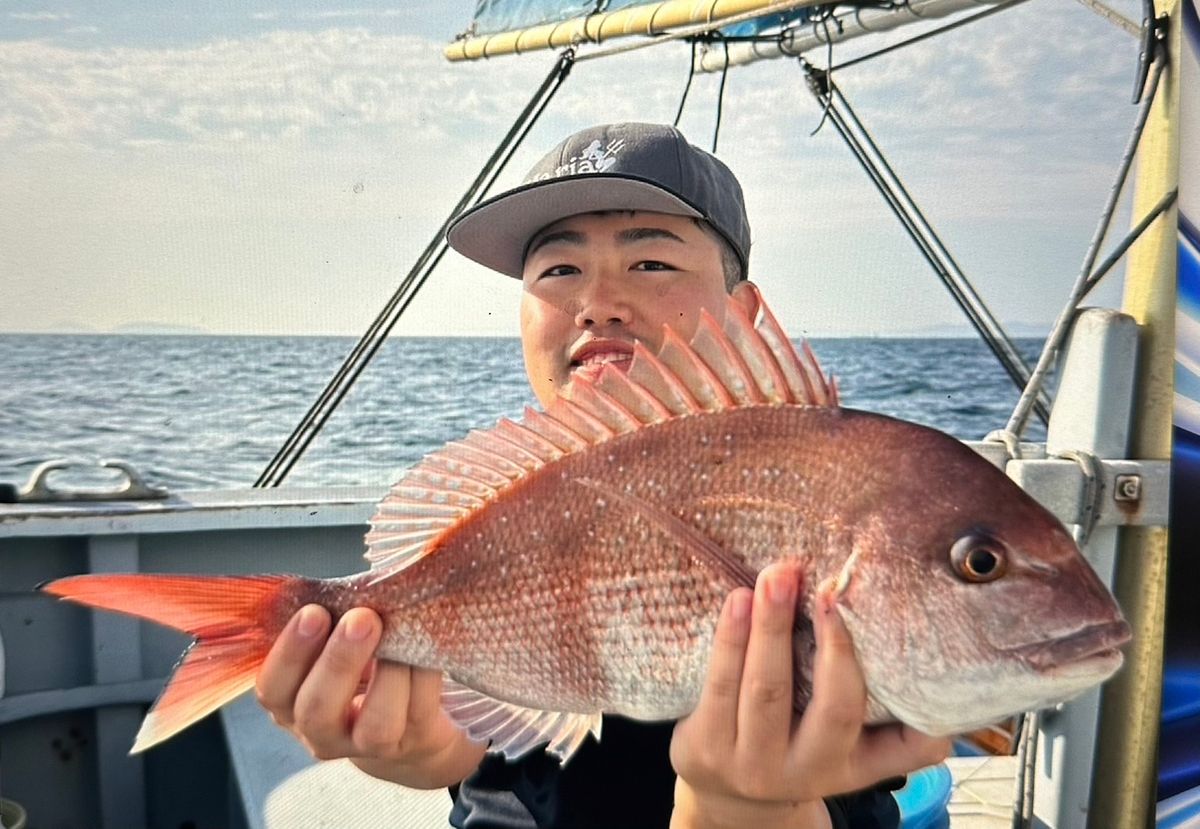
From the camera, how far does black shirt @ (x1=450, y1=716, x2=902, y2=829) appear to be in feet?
4.89

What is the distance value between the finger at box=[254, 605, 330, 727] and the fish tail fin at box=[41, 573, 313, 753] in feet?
0.05

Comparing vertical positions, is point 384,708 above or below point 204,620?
below

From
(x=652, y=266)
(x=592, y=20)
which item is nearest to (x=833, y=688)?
(x=652, y=266)

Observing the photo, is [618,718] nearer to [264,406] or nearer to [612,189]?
[612,189]

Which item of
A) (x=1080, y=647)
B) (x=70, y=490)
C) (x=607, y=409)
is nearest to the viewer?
(x=1080, y=647)

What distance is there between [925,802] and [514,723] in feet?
4.32

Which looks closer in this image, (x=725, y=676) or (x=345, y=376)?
(x=725, y=676)

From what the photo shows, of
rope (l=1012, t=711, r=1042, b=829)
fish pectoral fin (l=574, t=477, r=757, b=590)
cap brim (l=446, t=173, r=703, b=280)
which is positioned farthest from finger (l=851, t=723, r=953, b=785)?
rope (l=1012, t=711, r=1042, b=829)

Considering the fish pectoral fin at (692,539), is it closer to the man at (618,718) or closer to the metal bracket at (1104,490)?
the man at (618,718)

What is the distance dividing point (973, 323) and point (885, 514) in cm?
333

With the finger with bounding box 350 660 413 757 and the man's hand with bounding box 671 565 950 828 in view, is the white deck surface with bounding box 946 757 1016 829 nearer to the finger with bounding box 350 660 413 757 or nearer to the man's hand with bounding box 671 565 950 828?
Result: the man's hand with bounding box 671 565 950 828

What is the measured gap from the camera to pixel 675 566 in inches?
38.4

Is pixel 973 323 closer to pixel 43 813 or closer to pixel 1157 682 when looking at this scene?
pixel 1157 682

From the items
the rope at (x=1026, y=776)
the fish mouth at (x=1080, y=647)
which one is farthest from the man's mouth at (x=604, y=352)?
the rope at (x=1026, y=776)
